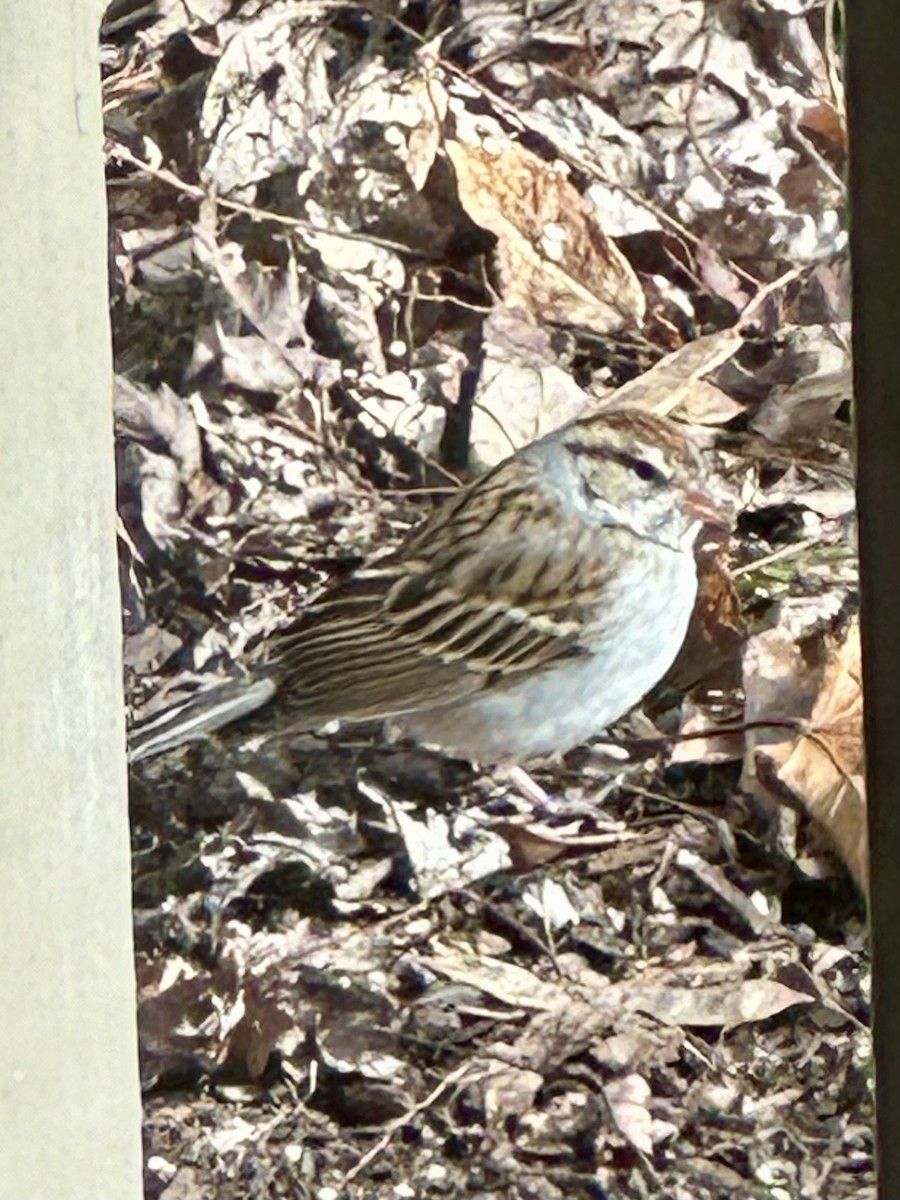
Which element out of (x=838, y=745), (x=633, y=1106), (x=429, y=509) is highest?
(x=429, y=509)

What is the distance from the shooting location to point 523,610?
40.5 inches

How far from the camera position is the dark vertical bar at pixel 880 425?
1.00 m

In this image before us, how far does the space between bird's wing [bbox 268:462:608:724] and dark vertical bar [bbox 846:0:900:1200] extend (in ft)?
0.63

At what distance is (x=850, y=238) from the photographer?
100 cm

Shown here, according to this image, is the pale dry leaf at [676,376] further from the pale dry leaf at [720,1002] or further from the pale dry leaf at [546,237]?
the pale dry leaf at [720,1002]

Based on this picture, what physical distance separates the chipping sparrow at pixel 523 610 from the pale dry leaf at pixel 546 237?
81 mm

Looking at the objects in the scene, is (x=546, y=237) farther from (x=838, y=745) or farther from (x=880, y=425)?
(x=838, y=745)

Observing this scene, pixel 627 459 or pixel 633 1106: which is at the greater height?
pixel 627 459

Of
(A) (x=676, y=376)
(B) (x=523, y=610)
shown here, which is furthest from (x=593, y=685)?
(A) (x=676, y=376)

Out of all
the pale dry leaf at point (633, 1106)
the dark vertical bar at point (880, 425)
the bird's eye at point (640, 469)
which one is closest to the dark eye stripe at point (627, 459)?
the bird's eye at point (640, 469)

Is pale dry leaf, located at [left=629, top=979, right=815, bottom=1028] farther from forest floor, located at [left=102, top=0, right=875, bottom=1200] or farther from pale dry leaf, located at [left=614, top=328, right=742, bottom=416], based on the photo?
pale dry leaf, located at [left=614, top=328, right=742, bottom=416]

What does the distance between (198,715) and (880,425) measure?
513 millimetres

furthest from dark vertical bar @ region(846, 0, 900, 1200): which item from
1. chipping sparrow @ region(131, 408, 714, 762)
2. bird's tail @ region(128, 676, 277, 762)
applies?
bird's tail @ region(128, 676, 277, 762)

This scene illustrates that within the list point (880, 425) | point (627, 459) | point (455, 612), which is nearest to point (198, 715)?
point (455, 612)
